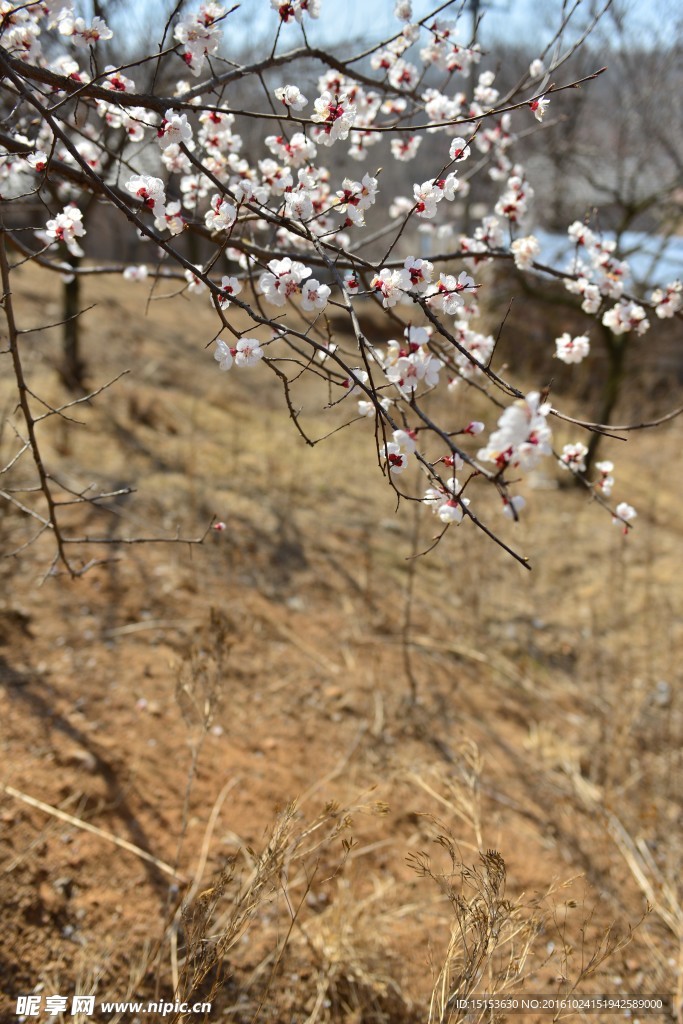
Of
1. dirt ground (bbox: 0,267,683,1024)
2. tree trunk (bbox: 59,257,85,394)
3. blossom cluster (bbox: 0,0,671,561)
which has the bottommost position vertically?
dirt ground (bbox: 0,267,683,1024)

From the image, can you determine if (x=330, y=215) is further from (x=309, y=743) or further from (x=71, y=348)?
(x=71, y=348)

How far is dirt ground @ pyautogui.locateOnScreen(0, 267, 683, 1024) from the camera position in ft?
5.99

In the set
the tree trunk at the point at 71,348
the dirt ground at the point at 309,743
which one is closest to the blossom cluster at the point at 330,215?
the dirt ground at the point at 309,743

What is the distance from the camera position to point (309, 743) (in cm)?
278

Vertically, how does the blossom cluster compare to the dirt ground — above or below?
above

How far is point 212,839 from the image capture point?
2.23m

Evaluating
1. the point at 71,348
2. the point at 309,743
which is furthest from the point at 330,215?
the point at 71,348

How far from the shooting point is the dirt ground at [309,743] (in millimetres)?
1825

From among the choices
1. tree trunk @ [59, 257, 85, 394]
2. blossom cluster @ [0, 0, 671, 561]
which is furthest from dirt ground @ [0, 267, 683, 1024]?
blossom cluster @ [0, 0, 671, 561]

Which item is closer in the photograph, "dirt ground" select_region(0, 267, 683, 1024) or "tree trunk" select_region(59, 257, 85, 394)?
"dirt ground" select_region(0, 267, 683, 1024)

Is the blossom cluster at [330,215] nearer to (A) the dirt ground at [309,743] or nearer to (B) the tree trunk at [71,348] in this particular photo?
(A) the dirt ground at [309,743]

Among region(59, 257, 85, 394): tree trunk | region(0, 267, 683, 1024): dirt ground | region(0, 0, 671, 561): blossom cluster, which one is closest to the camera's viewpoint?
region(0, 0, 671, 561): blossom cluster

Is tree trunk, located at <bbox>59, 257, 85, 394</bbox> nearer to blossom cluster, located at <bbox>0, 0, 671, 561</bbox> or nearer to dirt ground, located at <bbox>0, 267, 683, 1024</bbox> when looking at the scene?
dirt ground, located at <bbox>0, 267, 683, 1024</bbox>

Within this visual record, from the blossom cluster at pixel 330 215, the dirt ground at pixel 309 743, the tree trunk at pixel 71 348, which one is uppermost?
the tree trunk at pixel 71 348
